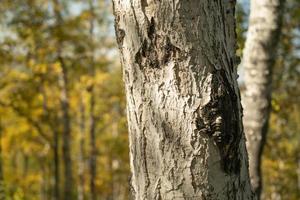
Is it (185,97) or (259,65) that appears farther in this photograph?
(259,65)

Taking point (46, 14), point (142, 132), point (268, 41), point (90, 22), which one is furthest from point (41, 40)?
point (142, 132)

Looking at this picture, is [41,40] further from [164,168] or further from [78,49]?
[164,168]

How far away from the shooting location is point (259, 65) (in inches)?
148

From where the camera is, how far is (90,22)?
14.6 m

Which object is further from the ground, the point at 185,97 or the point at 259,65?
the point at 259,65

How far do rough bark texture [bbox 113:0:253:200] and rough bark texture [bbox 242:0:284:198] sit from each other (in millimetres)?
2455

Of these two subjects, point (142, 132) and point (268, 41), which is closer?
point (142, 132)

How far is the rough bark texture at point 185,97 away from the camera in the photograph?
52.1 inches

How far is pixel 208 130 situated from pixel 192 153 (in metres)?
0.08

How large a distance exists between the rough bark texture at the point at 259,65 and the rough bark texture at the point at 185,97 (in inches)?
96.7

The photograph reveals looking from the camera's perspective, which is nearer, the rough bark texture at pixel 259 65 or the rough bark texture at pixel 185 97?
the rough bark texture at pixel 185 97

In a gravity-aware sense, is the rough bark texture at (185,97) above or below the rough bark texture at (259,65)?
Answer: below

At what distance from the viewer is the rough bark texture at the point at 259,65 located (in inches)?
147

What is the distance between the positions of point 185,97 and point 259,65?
2583mm
